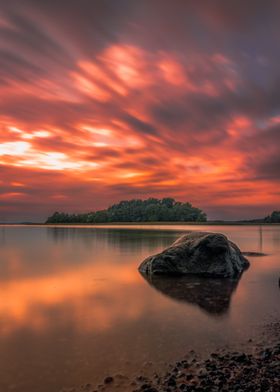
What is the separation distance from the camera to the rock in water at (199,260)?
20.0 meters

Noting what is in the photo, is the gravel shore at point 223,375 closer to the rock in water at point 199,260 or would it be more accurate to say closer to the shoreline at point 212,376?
the shoreline at point 212,376

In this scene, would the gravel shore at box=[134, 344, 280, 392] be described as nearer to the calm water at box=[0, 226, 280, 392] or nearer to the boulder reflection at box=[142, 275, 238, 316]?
the calm water at box=[0, 226, 280, 392]

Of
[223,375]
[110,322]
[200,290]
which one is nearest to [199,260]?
[200,290]

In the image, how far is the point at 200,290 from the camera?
50.9ft

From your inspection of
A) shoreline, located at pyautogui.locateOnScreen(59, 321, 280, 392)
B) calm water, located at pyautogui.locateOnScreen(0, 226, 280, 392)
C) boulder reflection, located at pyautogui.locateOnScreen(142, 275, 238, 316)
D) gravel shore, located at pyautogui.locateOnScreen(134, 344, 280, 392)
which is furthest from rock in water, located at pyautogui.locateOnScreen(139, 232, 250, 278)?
gravel shore, located at pyautogui.locateOnScreen(134, 344, 280, 392)

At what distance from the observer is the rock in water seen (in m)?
20.0

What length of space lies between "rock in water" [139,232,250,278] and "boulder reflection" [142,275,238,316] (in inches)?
42.6

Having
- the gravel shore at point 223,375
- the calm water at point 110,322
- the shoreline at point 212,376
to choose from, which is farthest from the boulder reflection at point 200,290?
the gravel shore at point 223,375

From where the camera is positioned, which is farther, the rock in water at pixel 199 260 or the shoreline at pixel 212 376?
the rock in water at pixel 199 260

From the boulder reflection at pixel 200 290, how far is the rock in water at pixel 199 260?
1.08 metres

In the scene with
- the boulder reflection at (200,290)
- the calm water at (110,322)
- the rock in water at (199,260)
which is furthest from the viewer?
the rock in water at (199,260)

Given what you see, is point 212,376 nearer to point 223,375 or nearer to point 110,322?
point 223,375

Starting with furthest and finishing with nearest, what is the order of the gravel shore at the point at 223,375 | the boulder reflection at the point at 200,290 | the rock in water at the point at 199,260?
the rock in water at the point at 199,260, the boulder reflection at the point at 200,290, the gravel shore at the point at 223,375

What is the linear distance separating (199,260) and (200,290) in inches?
199
